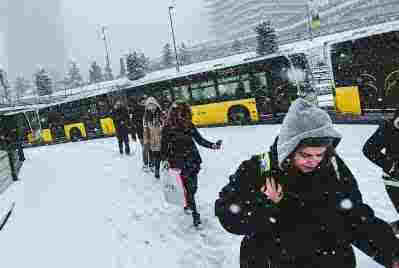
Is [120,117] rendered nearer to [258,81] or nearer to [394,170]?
[258,81]

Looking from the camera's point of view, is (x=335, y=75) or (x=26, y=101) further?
(x=26, y=101)

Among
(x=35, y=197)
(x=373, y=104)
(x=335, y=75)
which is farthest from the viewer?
(x=335, y=75)

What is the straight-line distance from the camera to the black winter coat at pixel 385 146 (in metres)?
2.89

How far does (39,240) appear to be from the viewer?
5.10 m

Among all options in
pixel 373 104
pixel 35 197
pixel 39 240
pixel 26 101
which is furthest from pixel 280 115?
pixel 26 101

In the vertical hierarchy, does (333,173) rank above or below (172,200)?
above

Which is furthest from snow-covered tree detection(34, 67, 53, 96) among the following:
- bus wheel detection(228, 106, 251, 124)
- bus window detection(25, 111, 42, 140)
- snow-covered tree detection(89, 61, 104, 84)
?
bus wheel detection(228, 106, 251, 124)

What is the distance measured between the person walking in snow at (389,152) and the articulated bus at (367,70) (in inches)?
375

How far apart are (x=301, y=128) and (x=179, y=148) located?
3.40 m

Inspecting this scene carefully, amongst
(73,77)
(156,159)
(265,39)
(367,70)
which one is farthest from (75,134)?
(73,77)

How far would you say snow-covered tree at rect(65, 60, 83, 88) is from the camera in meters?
76.8

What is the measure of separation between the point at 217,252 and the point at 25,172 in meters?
7.75

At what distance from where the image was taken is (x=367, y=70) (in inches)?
486

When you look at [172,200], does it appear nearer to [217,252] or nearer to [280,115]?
[217,252]
